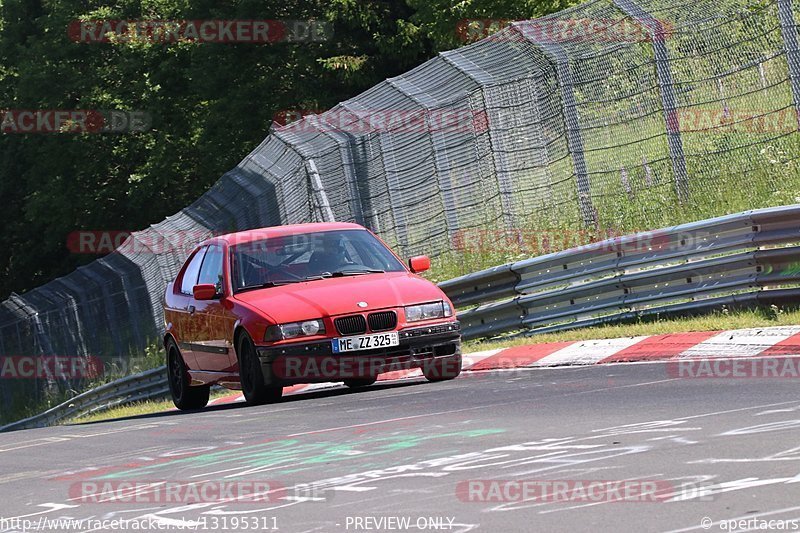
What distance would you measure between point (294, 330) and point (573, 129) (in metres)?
5.83

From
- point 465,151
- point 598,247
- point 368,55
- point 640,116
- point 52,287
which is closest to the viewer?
point 598,247

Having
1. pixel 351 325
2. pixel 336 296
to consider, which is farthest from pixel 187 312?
pixel 351 325

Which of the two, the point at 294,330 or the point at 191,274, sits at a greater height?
the point at 191,274

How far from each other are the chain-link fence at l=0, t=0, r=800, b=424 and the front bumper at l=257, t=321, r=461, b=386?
14.3ft

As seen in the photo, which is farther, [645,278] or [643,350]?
[645,278]

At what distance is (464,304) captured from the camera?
681 inches

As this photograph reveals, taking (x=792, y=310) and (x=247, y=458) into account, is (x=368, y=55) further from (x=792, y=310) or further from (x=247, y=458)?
(x=247, y=458)

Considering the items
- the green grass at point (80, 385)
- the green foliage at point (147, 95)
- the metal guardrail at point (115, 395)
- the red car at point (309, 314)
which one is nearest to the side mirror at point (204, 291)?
Answer: the red car at point (309, 314)

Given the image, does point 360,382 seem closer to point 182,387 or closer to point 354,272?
point 354,272

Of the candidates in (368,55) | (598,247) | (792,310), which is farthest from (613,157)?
(368,55)

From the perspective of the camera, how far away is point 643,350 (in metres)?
12.9

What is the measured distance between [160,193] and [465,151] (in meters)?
35.6

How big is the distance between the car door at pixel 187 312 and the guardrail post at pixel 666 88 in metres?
5.00

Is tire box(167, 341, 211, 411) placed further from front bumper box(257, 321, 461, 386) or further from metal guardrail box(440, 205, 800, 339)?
metal guardrail box(440, 205, 800, 339)
